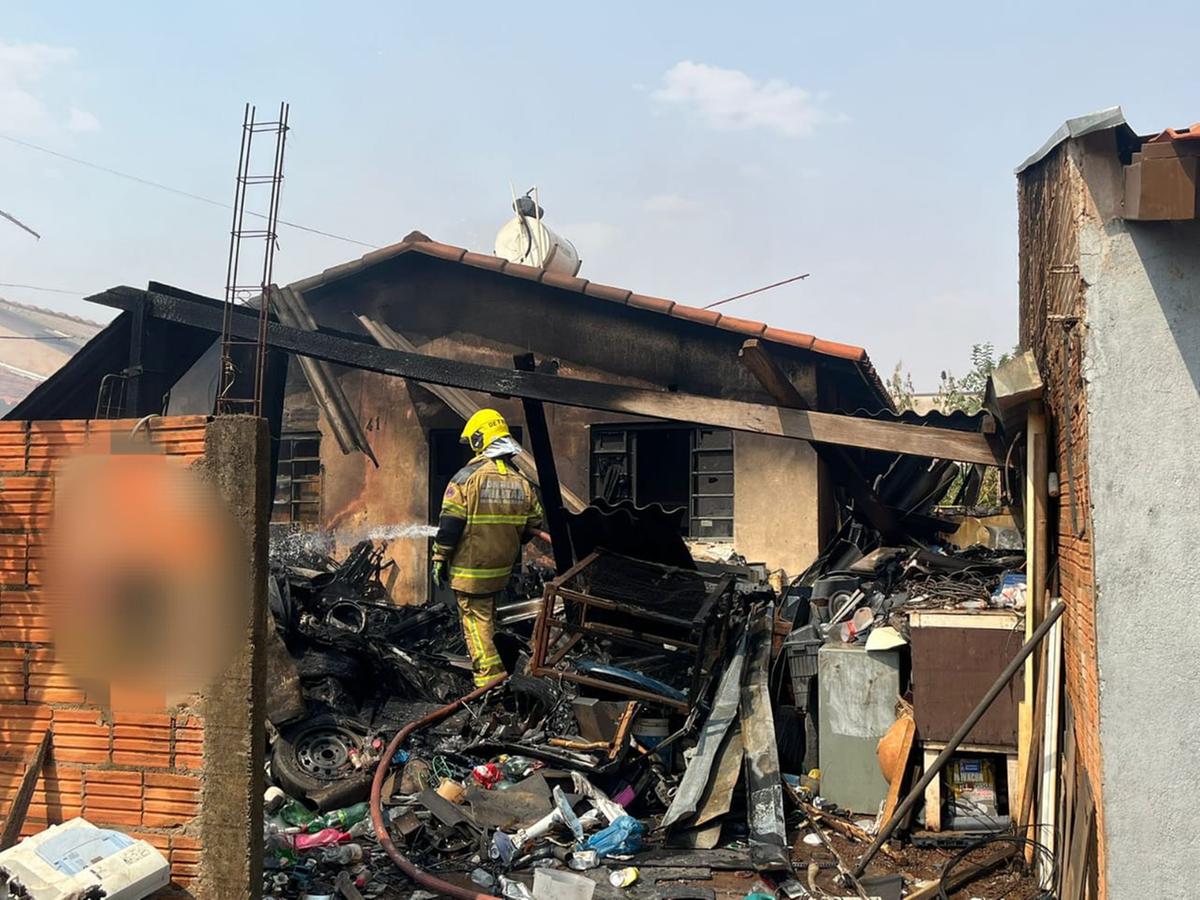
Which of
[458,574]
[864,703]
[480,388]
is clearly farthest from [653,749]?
[480,388]

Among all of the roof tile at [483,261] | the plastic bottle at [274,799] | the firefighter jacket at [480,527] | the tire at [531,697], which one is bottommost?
the plastic bottle at [274,799]

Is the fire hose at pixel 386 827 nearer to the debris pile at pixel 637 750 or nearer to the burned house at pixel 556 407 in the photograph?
the debris pile at pixel 637 750

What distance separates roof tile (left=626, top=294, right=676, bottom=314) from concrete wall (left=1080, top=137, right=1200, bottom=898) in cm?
678

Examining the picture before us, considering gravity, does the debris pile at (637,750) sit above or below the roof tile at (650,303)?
below

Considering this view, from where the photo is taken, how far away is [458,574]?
7.23 meters

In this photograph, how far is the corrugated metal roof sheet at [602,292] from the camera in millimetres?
9750

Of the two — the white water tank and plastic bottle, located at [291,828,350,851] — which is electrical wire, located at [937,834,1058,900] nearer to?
plastic bottle, located at [291,828,350,851]

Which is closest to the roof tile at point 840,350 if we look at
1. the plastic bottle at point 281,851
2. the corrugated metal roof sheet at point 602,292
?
the corrugated metal roof sheet at point 602,292

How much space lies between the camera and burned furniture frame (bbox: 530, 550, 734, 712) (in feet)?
20.5

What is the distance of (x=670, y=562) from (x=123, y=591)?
418 cm

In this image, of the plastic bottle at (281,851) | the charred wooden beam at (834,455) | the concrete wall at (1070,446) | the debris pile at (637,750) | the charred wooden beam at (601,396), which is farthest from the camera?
the charred wooden beam at (601,396)

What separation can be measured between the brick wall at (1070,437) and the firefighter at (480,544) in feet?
12.7

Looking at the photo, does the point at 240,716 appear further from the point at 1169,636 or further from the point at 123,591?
the point at 1169,636

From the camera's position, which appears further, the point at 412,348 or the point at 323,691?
the point at 412,348
